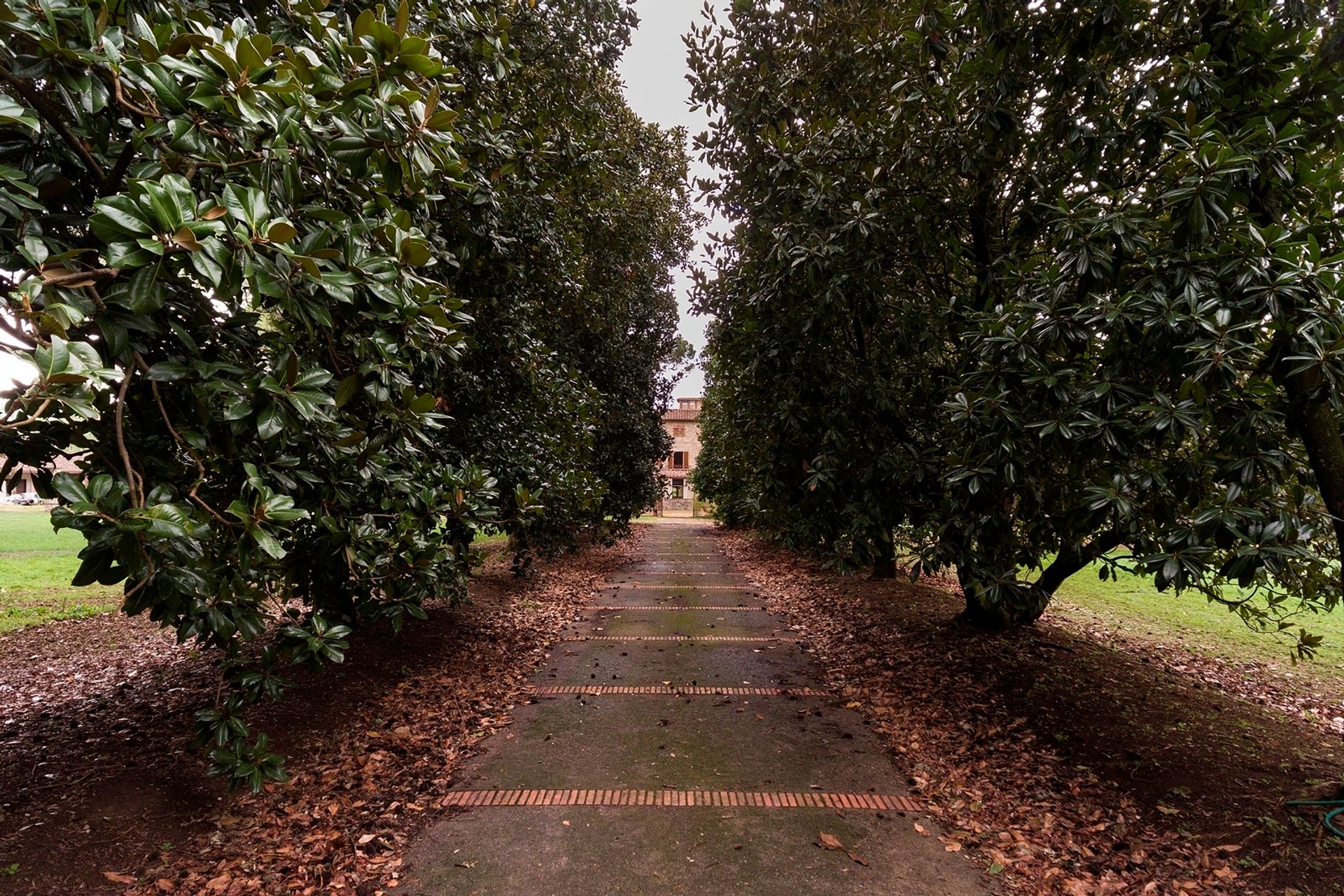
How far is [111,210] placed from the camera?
190 centimetres

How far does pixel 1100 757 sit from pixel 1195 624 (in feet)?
24.4

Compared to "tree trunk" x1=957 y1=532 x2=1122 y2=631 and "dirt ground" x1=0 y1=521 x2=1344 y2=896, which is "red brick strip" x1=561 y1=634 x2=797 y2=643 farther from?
"tree trunk" x1=957 y1=532 x2=1122 y2=631

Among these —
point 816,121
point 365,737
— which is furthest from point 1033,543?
point 365,737

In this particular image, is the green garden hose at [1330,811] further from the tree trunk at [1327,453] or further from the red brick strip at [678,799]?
the red brick strip at [678,799]

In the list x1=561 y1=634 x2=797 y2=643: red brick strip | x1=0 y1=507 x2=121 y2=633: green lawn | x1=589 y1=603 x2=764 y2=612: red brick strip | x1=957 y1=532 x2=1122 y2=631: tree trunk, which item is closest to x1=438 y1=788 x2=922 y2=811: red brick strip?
x1=957 y1=532 x2=1122 y2=631: tree trunk

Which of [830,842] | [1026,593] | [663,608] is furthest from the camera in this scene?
[663,608]

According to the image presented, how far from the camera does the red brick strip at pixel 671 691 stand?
617cm

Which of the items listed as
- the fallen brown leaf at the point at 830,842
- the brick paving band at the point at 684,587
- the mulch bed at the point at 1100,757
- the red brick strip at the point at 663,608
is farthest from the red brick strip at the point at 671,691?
the brick paving band at the point at 684,587

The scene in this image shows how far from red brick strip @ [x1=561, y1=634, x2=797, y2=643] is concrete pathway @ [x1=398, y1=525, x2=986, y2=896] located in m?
0.97

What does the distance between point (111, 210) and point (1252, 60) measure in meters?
5.99

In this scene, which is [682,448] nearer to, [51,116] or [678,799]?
[678,799]

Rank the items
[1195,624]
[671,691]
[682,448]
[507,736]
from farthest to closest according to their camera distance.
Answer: [682,448], [1195,624], [671,691], [507,736]

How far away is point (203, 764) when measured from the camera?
3938mm

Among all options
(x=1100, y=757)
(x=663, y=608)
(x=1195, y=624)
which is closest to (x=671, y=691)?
(x=1100, y=757)
